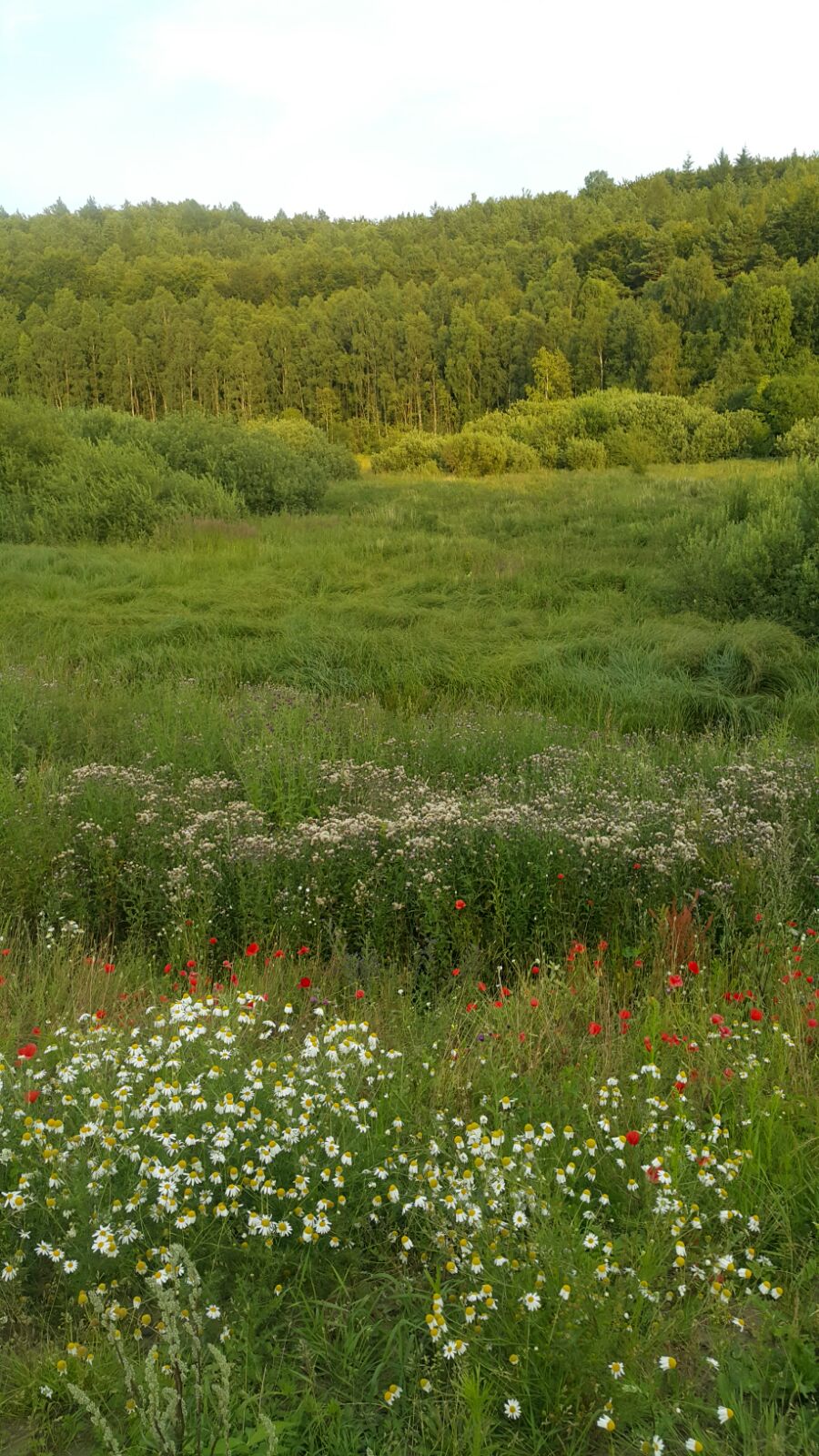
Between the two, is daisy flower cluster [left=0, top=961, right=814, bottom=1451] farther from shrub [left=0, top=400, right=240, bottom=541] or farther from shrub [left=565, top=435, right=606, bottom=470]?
shrub [left=565, top=435, right=606, bottom=470]

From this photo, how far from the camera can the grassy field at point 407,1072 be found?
1966 mm

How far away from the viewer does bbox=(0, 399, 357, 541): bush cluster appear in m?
20.5

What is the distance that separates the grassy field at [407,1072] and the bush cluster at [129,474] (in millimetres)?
11945

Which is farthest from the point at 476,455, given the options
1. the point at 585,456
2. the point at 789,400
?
the point at 789,400

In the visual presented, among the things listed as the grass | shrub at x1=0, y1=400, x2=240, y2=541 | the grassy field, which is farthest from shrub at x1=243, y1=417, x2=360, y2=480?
the grassy field

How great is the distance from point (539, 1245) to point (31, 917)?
388cm

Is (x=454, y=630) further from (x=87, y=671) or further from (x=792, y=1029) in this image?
(x=792, y=1029)

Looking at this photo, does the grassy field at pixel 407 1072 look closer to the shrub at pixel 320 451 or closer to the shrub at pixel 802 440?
the shrub at pixel 802 440

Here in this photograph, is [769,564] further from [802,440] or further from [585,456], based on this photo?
[585,456]

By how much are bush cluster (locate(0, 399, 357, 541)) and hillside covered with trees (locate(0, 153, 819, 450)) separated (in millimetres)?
22887

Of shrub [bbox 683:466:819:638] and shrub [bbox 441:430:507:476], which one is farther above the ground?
shrub [bbox 441:430:507:476]

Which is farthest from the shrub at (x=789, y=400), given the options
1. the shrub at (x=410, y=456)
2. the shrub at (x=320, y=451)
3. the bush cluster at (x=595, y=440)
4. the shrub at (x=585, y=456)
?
the shrub at (x=320, y=451)

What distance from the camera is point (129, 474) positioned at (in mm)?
21062

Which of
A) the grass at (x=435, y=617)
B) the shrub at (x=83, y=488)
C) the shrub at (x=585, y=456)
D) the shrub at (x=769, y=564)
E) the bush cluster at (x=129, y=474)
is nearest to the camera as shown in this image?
the grass at (x=435, y=617)
